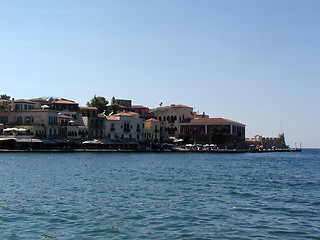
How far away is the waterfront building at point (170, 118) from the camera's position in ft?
345

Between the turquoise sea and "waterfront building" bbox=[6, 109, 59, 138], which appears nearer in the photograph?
the turquoise sea

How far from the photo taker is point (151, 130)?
103 metres

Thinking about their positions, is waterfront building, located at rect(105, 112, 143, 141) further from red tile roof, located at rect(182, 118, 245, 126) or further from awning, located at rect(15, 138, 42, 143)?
awning, located at rect(15, 138, 42, 143)

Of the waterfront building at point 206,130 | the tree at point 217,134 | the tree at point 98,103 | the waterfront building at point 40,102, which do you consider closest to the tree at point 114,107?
the tree at point 98,103

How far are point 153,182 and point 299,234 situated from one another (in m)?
16.6

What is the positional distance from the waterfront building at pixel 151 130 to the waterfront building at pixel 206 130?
6.08 meters

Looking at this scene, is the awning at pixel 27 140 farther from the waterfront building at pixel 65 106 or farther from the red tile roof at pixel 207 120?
the red tile roof at pixel 207 120

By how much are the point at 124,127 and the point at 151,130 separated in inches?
406

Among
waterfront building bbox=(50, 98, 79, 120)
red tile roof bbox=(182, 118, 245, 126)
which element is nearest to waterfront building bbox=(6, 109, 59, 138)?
waterfront building bbox=(50, 98, 79, 120)

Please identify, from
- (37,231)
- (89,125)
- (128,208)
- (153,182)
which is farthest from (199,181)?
(89,125)

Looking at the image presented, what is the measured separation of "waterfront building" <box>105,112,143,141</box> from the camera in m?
93.1

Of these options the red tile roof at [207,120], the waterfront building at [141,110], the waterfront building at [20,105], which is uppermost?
the waterfront building at [141,110]

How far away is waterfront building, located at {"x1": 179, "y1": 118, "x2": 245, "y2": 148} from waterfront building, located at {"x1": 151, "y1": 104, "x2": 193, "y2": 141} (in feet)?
5.45

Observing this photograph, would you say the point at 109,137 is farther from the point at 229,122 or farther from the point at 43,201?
the point at 43,201
